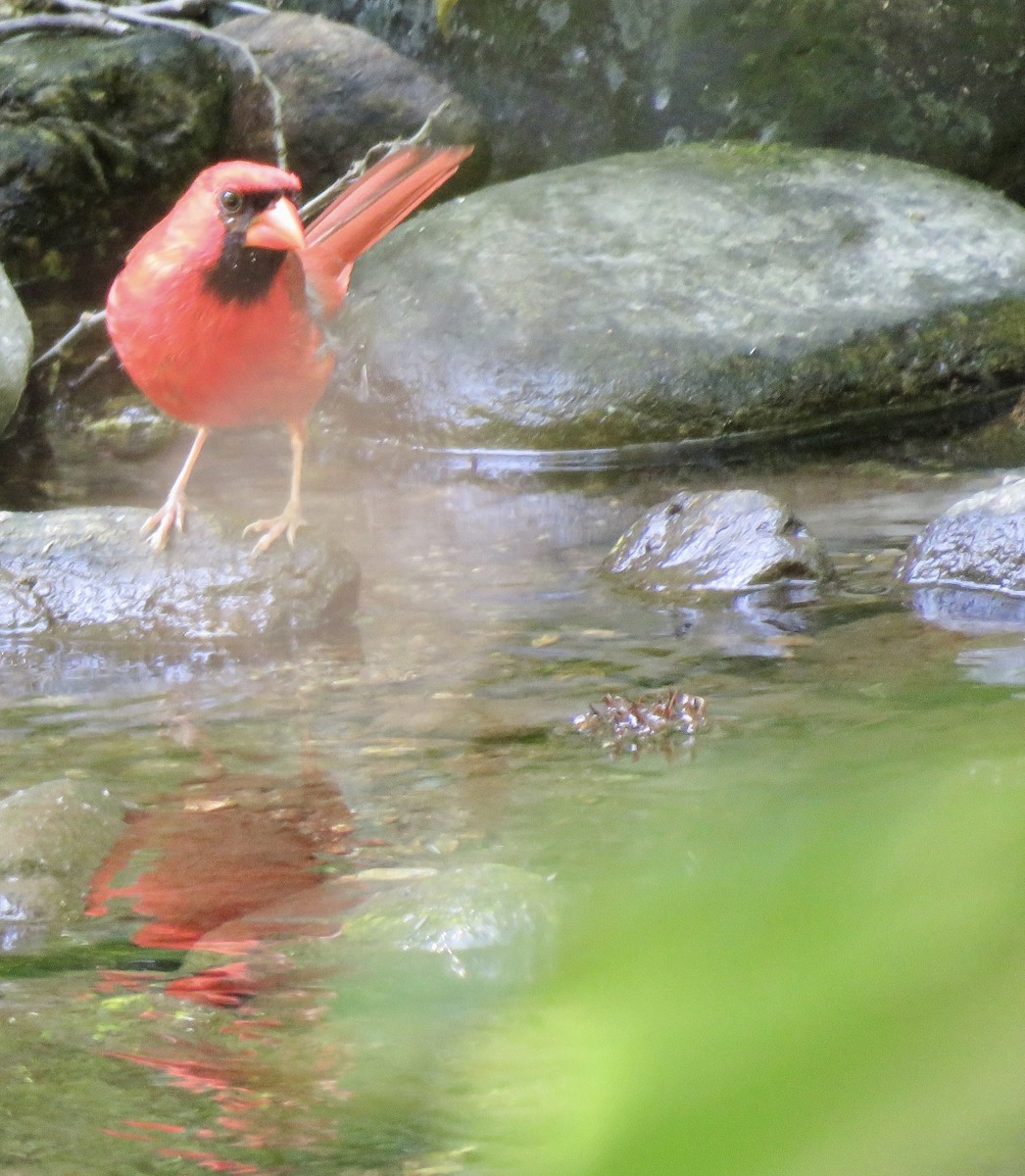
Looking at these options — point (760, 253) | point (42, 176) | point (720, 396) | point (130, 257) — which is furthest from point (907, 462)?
point (42, 176)

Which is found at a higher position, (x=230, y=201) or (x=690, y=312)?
(x=230, y=201)

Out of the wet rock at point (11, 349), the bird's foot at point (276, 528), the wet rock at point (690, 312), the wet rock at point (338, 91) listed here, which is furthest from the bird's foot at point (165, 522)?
the wet rock at point (338, 91)

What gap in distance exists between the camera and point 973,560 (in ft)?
13.9

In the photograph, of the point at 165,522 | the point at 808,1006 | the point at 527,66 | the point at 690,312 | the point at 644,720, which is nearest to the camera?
the point at 808,1006

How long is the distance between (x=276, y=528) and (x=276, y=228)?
37.0 inches

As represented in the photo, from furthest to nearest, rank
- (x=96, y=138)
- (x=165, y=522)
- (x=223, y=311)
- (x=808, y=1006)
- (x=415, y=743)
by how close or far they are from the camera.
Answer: (x=96, y=138) < (x=165, y=522) < (x=223, y=311) < (x=415, y=743) < (x=808, y=1006)

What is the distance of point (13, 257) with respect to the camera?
24.1ft

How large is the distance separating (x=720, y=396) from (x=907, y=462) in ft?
3.05

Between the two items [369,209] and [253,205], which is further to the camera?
[369,209]

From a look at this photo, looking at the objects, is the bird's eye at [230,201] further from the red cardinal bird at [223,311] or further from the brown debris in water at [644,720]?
the brown debris in water at [644,720]

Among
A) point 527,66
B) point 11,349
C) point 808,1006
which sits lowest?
point 11,349

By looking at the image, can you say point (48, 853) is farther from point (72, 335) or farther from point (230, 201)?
point (72, 335)

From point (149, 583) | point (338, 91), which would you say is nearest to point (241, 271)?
point (149, 583)

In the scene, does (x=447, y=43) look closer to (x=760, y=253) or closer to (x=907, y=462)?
(x=760, y=253)
